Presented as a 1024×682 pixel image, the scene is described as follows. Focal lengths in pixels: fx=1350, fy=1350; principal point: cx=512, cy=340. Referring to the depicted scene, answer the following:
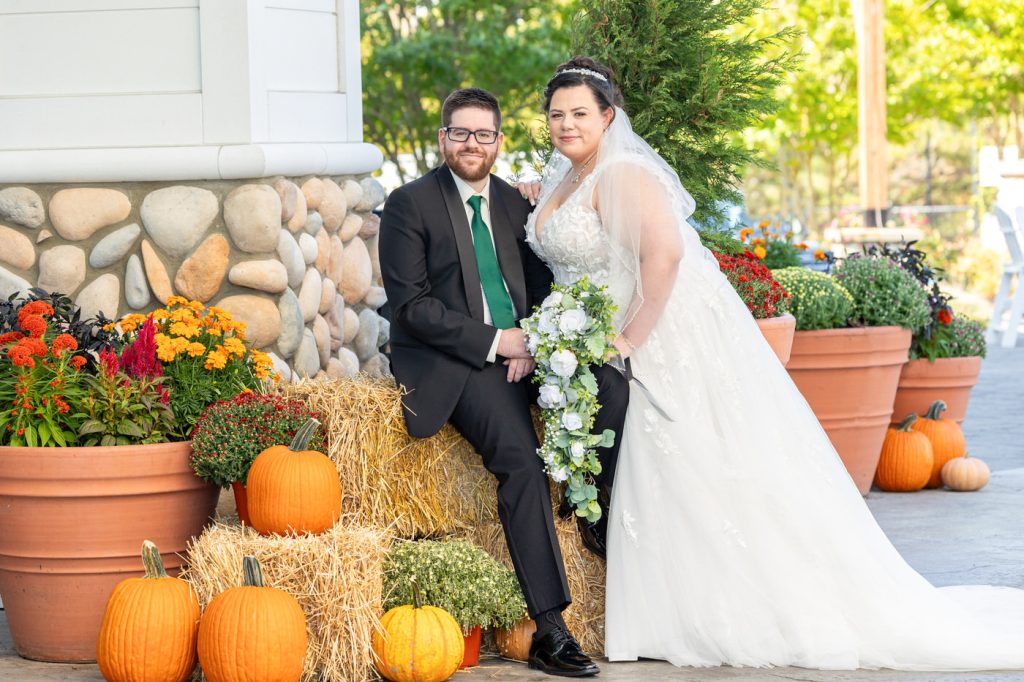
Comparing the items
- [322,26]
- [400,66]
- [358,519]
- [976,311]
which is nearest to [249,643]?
[358,519]

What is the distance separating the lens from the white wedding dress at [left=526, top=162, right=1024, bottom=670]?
13.5 ft

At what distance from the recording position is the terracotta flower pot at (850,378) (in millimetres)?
6164

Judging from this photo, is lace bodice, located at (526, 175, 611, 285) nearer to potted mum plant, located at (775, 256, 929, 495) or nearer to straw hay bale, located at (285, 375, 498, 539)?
straw hay bale, located at (285, 375, 498, 539)

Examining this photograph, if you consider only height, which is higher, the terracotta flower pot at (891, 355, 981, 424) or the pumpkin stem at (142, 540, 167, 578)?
the terracotta flower pot at (891, 355, 981, 424)

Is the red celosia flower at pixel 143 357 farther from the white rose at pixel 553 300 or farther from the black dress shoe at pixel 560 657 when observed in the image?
the black dress shoe at pixel 560 657

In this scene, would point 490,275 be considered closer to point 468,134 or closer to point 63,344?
point 468,134

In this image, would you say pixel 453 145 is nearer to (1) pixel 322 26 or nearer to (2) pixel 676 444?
(2) pixel 676 444

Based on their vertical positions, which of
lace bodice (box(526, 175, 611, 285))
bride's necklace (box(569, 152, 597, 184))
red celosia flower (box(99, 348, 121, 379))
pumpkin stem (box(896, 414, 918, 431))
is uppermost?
bride's necklace (box(569, 152, 597, 184))

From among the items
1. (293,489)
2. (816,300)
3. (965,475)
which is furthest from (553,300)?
(965,475)

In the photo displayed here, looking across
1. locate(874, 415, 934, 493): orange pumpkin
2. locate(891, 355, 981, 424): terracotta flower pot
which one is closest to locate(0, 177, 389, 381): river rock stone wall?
locate(874, 415, 934, 493): orange pumpkin

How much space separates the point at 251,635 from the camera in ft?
12.1

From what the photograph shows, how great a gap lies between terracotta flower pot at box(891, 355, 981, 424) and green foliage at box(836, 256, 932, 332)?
411 mm

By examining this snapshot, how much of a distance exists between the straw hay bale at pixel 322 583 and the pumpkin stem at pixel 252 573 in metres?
0.09

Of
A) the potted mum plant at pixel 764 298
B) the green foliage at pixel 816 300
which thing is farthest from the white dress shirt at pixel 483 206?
the green foliage at pixel 816 300
